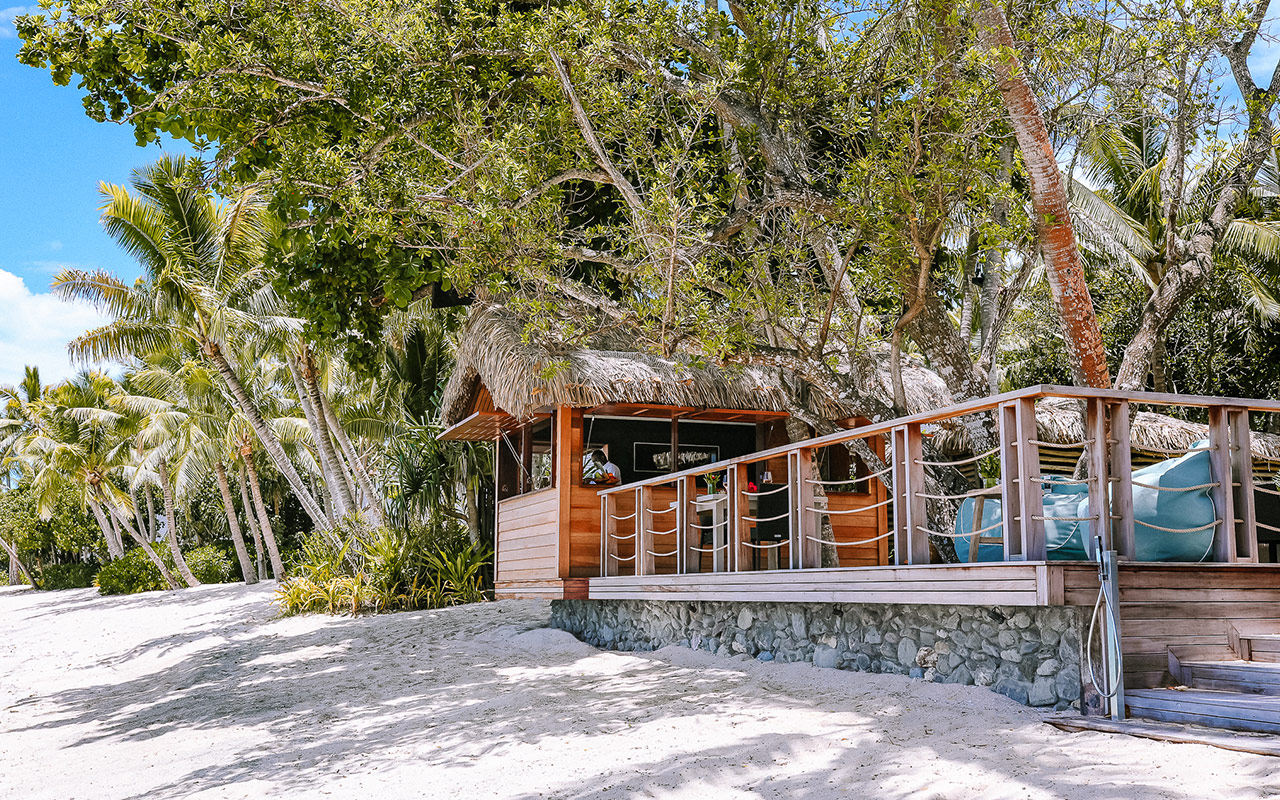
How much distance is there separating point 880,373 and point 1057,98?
12.4 ft

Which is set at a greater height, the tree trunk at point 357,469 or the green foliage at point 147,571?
the tree trunk at point 357,469

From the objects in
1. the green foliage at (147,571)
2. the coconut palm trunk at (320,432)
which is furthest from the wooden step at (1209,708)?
the green foliage at (147,571)

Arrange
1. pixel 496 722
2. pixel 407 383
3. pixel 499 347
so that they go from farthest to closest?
pixel 407 383
pixel 499 347
pixel 496 722

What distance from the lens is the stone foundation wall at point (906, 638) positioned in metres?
5.42

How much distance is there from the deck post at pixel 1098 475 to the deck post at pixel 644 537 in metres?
4.86

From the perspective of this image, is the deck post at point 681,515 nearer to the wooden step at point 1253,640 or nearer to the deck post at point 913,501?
the deck post at point 913,501

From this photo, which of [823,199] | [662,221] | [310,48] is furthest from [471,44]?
[823,199]

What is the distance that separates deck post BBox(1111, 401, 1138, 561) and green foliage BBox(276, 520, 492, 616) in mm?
10839

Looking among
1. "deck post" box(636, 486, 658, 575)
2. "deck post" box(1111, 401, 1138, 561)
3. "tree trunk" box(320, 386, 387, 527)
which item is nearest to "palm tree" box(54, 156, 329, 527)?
"tree trunk" box(320, 386, 387, 527)

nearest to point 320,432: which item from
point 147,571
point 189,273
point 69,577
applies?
point 189,273

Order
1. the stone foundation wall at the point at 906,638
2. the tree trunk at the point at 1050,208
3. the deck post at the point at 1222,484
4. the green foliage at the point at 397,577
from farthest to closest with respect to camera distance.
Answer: the green foliage at the point at 397,577 < the tree trunk at the point at 1050,208 < the deck post at the point at 1222,484 < the stone foundation wall at the point at 906,638

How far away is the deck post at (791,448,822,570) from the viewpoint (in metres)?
7.23

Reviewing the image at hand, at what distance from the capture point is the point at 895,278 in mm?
8172

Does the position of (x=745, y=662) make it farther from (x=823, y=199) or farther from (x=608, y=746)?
(x=823, y=199)
